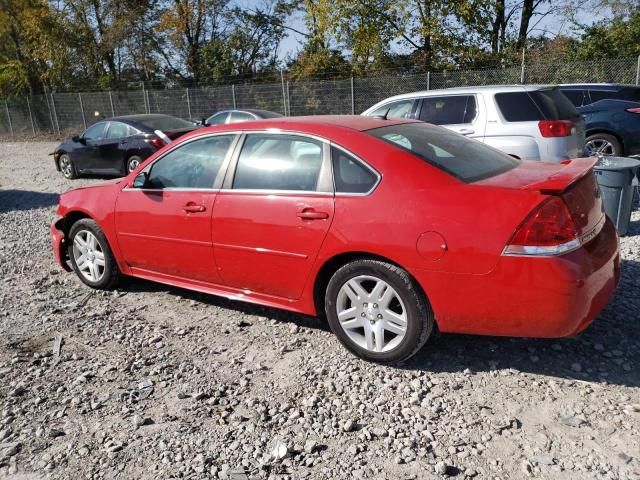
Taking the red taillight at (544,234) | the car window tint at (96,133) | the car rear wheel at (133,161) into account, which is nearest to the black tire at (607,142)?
the red taillight at (544,234)

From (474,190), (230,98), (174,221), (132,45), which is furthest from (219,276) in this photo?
(132,45)

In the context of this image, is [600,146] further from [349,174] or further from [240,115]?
[240,115]

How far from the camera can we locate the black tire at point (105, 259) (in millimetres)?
5039

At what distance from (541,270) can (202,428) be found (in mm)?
2003

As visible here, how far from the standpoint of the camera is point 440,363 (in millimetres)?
3592

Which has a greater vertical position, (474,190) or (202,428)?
(474,190)

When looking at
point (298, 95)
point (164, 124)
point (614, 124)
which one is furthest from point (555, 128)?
point (298, 95)

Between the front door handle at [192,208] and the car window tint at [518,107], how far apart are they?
4849 mm

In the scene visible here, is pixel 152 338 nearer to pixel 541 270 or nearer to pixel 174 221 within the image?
pixel 174 221

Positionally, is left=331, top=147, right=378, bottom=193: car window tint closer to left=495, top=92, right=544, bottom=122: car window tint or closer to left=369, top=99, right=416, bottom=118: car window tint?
left=495, top=92, right=544, bottom=122: car window tint

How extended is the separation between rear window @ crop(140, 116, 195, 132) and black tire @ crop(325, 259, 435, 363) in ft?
30.3

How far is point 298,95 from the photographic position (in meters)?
20.2

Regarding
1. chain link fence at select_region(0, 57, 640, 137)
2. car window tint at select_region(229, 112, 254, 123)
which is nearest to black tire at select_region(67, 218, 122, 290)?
car window tint at select_region(229, 112, 254, 123)

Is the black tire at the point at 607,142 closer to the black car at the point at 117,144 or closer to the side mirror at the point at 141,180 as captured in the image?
the black car at the point at 117,144
